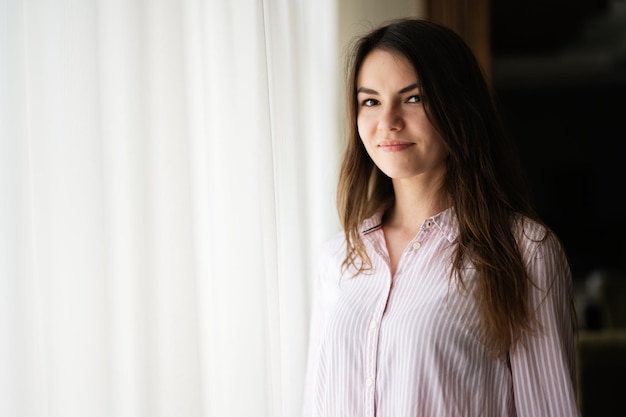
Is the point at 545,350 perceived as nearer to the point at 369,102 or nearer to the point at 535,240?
the point at 535,240

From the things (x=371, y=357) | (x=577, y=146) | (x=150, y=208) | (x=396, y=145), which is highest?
(x=577, y=146)

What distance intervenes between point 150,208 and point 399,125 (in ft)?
1.64

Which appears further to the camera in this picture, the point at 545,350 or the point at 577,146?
the point at 577,146

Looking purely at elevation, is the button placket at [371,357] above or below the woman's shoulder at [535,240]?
below

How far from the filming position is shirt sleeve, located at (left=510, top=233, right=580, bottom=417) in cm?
127

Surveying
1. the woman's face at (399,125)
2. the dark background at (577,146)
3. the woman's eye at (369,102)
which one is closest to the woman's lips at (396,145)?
the woman's face at (399,125)

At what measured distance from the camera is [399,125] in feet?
4.44

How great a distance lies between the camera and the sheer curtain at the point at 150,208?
1.03m

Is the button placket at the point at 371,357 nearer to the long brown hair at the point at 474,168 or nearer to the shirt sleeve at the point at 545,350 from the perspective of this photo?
the long brown hair at the point at 474,168

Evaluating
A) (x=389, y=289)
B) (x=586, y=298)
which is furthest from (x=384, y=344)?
(x=586, y=298)

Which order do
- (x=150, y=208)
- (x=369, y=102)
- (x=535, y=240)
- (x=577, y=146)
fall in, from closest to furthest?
(x=150, y=208)
(x=535, y=240)
(x=369, y=102)
(x=577, y=146)

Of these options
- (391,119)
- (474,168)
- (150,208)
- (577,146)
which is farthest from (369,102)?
(577,146)

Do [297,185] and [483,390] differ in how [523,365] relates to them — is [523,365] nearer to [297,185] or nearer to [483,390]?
[483,390]

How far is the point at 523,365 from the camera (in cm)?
129
